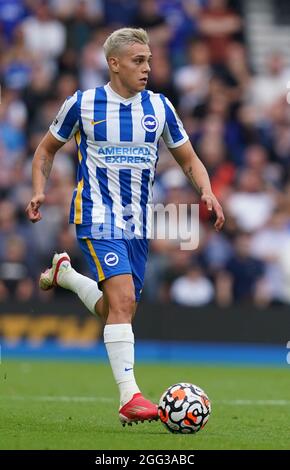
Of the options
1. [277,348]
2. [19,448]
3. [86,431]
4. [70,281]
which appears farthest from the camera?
[277,348]

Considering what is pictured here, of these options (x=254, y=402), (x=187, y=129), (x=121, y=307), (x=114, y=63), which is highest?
(x=187, y=129)

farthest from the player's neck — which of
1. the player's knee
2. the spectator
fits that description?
the spectator

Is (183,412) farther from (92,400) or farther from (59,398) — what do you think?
(59,398)

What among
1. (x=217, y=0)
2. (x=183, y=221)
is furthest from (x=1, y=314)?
(x=217, y=0)

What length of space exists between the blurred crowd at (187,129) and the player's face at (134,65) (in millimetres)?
7702

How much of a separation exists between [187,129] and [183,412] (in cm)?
1008

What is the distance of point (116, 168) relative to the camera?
7.98 metres

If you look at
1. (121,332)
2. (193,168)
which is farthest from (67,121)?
(121,332)

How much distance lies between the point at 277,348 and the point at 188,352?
1179 mm

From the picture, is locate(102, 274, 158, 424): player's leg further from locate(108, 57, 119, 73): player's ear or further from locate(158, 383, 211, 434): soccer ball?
locate(108, 57, 119, 73): player's ear

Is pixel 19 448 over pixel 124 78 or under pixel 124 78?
under

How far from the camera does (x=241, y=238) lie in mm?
15883

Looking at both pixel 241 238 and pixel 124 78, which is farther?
pixel 241 238

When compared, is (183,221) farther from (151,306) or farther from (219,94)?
(219,94)
